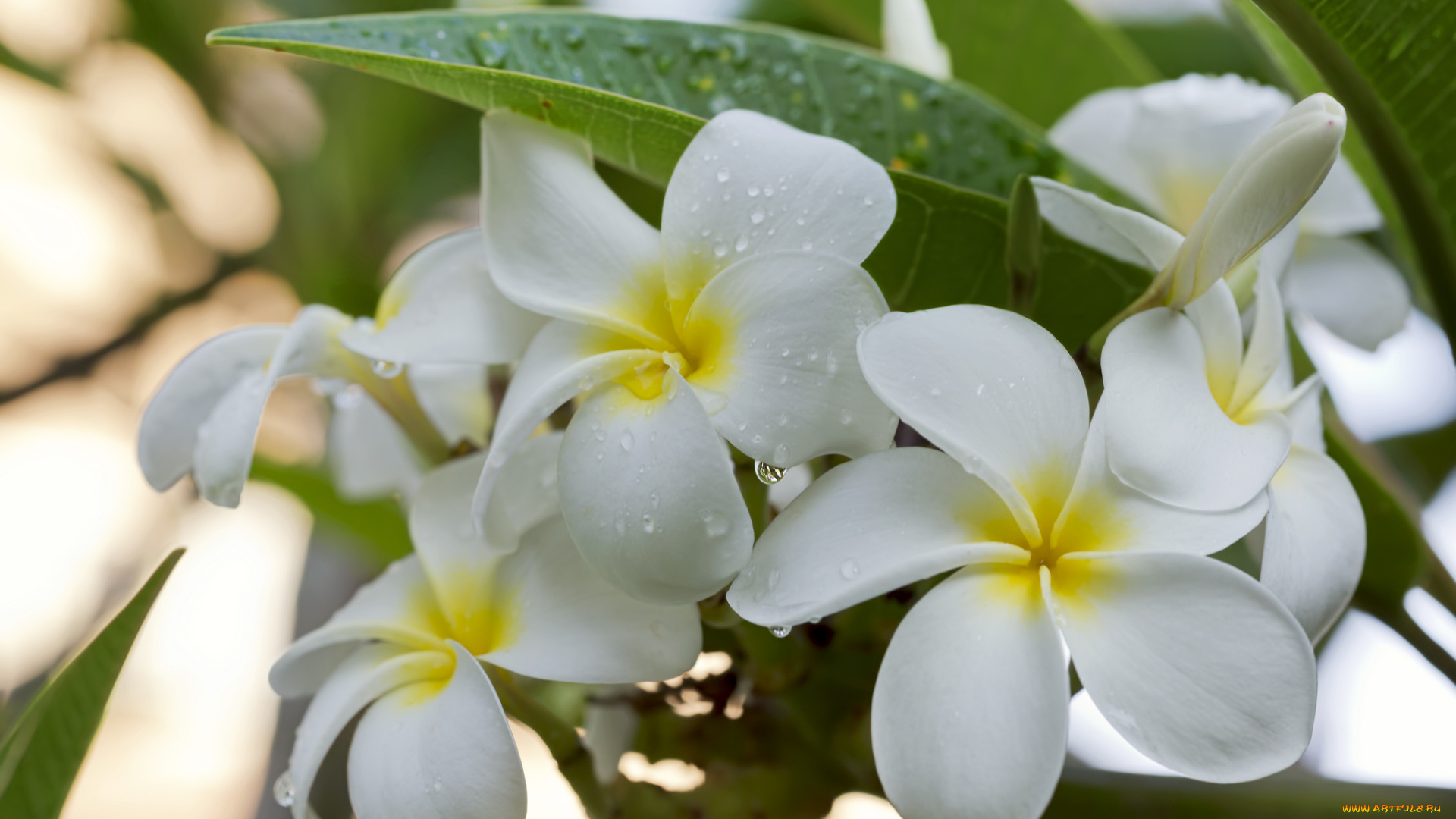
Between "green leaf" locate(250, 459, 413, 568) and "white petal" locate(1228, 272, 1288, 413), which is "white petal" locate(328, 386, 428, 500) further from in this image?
"white petal" locate(1228, 272, 1288, 413)

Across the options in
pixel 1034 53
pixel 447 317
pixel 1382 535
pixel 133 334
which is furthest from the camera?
pixel 133 334

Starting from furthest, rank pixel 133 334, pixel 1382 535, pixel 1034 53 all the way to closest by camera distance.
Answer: pixel 133 334 → pixel 1034 53 → pixel 1382 535

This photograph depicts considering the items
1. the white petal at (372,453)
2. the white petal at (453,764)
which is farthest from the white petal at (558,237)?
the white petal at (372,453)

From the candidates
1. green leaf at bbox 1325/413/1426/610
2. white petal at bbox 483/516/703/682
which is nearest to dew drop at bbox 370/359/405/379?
white petal at bbox 483/516/703/682

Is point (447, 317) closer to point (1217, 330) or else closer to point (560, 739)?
point (560, 739)

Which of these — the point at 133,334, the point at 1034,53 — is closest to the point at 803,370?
the point at 1034,53

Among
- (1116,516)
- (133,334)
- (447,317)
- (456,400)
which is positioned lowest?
(133,334)

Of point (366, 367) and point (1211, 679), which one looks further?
point (366, 367)

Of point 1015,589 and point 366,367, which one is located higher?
point 1015,589
